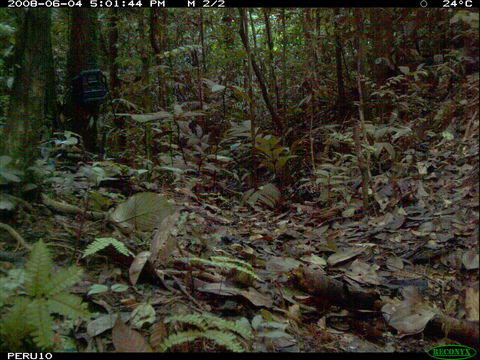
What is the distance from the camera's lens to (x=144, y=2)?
4695 mm

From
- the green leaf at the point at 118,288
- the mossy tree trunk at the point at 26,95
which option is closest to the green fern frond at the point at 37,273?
the green leaf at the point at 118,288

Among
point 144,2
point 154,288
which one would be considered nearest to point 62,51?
point 144,2

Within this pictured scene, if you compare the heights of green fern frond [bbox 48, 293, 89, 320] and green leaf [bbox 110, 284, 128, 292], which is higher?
green fern frond [bbox 48, 293, 89, 320]

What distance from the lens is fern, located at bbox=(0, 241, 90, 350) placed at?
1.40 metres

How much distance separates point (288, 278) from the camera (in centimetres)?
239

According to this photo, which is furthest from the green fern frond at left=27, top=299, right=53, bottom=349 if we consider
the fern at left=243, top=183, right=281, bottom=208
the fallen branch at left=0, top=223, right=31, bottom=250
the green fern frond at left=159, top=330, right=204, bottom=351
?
the fern at left=243, top=183, right=281, bottom=208

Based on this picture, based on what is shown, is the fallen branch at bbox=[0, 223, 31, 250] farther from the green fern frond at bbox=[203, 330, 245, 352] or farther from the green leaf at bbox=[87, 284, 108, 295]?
the green fern frond at bbox=[203, 330, 245, 352]

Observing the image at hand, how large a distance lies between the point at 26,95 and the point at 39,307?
1.35 meters

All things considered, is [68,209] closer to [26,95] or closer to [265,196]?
[26,95]

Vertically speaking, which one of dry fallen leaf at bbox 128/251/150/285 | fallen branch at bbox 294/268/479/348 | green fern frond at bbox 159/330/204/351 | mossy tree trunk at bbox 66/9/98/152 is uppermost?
mossy tree trunk at bbox 66/9/98/152

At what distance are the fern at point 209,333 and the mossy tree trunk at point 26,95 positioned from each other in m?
1.26

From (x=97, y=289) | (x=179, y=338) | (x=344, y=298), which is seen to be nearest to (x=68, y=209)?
(x=97, y=289)

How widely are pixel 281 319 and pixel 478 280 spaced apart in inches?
33.3

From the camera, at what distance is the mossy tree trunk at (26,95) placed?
7.40 feet
